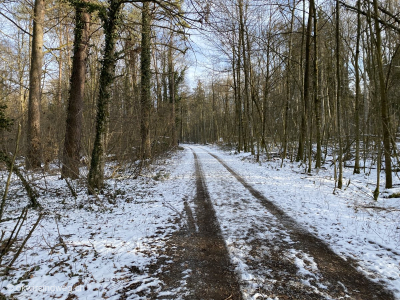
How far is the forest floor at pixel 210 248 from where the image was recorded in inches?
114

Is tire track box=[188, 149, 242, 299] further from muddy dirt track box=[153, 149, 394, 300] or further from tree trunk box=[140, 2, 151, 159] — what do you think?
tree trunk box=[140, 2, 151, 159]

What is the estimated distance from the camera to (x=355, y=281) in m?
3.00

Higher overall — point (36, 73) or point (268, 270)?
point (36, 73)

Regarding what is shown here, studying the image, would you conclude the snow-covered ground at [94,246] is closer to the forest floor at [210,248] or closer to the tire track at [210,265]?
the forest floor at [210,248]

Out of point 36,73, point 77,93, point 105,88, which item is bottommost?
point 105,88

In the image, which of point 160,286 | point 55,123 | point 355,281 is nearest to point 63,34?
point 55,123

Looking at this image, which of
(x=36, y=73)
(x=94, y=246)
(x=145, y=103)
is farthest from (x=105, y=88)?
(x=36, y=73)

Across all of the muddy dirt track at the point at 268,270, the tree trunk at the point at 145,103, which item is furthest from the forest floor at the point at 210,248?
the tree trunk at the point at 145,103

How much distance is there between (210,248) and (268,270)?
1.03 metres

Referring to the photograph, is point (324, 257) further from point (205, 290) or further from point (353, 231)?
point (205, 290)

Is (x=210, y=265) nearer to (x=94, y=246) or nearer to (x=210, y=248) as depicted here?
(x=210, y=248)

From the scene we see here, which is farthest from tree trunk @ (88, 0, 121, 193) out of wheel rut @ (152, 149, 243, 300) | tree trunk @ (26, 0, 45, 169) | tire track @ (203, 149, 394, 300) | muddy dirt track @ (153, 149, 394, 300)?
tire track @ (203, 149, 394, 300)

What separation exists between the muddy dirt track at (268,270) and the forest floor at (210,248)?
0.01 meters

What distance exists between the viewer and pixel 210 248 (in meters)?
3.92
